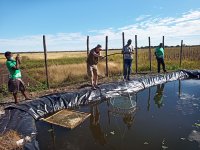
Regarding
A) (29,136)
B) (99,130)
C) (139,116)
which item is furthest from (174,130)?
(29,136)

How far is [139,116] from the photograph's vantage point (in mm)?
6762

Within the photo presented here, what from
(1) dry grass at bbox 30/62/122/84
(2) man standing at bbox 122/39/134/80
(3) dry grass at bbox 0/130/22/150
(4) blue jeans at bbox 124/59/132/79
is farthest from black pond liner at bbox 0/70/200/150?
(1) dry grass at bbox 30/62/122/84

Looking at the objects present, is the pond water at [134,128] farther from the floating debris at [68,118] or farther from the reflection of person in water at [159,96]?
the floating debris at [68,118]

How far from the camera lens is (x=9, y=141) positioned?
181 inches

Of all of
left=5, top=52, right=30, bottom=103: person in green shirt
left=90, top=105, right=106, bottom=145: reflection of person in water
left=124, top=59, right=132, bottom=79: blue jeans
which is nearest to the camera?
left=90, top=105, right=106, bottom=145: reflection of person in water

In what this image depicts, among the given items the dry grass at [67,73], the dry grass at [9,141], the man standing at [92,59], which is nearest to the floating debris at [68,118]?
the dry grass at [9,141]

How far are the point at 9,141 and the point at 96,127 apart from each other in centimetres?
209

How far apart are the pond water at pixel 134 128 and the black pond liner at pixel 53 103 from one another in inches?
13.0

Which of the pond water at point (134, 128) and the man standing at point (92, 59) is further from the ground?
the man standing at point (92, 59)

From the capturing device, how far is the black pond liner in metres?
5.40

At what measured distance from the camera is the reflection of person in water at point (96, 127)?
5328 millimetres

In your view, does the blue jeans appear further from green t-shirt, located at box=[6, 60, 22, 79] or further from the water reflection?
green t-shirt, located at box=[6, 60, 22, 79]

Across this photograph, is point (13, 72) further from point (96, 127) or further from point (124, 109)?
point (124, 109)

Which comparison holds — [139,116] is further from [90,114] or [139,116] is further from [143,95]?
[143,95]
